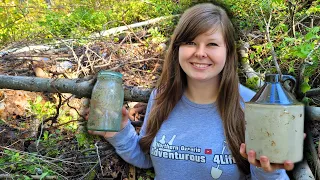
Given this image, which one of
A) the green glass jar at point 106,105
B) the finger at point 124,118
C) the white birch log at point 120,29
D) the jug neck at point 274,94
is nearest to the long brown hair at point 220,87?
the finger at point 124,118

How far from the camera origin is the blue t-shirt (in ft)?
5.50

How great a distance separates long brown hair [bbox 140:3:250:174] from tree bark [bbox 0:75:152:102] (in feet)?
0.76


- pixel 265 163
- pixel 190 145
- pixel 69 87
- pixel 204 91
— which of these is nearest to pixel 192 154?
pixel 190 145

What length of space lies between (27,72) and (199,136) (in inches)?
120

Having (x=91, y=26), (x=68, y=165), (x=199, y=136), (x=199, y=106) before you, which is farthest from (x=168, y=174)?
(x=91, y=26)

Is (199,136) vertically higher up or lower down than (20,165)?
higher up

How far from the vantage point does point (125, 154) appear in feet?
6.33

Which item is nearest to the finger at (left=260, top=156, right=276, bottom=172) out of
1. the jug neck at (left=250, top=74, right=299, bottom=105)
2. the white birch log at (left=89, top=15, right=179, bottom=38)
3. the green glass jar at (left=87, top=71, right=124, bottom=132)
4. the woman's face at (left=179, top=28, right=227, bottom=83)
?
the jug neck at (left=250, top=74, right=299, bottom=105)

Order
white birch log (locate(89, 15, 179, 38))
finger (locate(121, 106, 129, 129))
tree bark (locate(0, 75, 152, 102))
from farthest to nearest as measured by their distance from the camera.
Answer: white birch log (locate(89, 15, 179, 38)) < tree bark (locate(0, 75, 152, 102)) < finger (locate(121, 106, 129, 129))

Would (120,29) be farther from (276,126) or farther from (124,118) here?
(276,126)

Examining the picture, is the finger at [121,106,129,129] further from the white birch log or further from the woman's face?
the white birch log

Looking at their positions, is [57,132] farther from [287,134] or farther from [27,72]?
[287,134]

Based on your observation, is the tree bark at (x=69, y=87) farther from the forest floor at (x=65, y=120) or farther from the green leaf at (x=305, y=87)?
the green leaf at (x=305, y=87)

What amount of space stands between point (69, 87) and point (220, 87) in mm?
929
